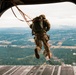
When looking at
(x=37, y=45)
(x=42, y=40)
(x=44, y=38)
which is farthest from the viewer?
(x=37, y=45)

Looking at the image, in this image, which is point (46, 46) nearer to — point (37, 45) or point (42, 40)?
point (42, 40)

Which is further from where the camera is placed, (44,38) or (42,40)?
(42,40)

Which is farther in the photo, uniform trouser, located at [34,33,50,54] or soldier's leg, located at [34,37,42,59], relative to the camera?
soldier's leg, located at [34,37,42,59]

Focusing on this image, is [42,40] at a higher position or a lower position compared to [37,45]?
higher

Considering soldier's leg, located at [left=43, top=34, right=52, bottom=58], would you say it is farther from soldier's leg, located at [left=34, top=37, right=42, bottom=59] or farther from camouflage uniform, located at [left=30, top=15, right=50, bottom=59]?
soldier's leg, located at [left=34, top=37, right=42, bottom=59]

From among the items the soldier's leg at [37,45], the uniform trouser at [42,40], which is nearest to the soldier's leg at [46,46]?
the uniform trouser at [42,40]

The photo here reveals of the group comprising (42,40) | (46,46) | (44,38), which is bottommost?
(46,46)

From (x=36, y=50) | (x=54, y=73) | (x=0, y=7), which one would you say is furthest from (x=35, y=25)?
(x=54, y=73)

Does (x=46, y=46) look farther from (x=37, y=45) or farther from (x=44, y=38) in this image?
(x=37, y=45)

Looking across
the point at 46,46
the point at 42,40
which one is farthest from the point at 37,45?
the point at 46,46

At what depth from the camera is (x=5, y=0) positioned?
11.9m

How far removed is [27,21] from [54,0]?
1775mm

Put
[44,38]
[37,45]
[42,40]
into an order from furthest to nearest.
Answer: [37,45], [42,40], [44,38]

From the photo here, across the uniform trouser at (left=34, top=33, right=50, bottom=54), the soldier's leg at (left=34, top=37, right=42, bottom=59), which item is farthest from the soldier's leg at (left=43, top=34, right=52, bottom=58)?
the soldier's leg at (left=34, top=37, right=42, bottom=59)
